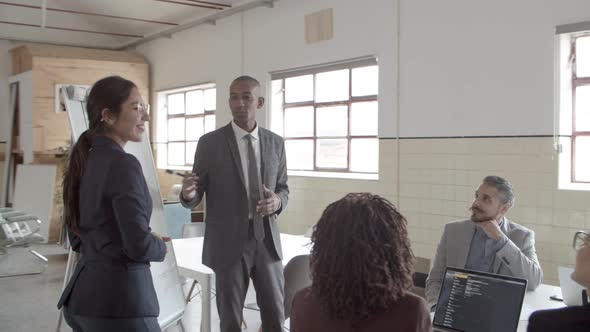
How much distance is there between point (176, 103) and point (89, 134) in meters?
8.73

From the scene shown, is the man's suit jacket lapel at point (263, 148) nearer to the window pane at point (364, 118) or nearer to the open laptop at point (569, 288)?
the open laptop at point (569, 288)

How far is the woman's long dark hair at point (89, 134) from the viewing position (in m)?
2.07

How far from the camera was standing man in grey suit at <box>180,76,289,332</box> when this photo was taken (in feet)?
9.72

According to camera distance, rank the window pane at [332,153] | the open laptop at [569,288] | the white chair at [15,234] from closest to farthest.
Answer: the open laptop at [569,288] < the white chair at [15,234] < the window pane at [332,153]

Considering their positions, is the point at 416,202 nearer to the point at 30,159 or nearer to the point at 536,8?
the point at 536,8

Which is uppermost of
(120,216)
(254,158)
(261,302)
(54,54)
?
(54,54)

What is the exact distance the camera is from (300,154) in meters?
7.95

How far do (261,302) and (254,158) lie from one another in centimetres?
75

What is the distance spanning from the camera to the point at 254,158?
10.2 feet

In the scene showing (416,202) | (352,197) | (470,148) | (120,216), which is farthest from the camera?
(416,202)

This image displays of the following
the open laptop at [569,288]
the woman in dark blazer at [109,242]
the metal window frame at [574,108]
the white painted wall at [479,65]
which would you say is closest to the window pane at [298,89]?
the white painted wall at [479,65]

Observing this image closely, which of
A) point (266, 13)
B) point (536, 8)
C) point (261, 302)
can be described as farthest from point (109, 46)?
point (261, 302)

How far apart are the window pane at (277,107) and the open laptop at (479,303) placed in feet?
19.2

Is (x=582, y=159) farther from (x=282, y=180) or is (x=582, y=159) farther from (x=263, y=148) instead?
(x=263, y=148)
